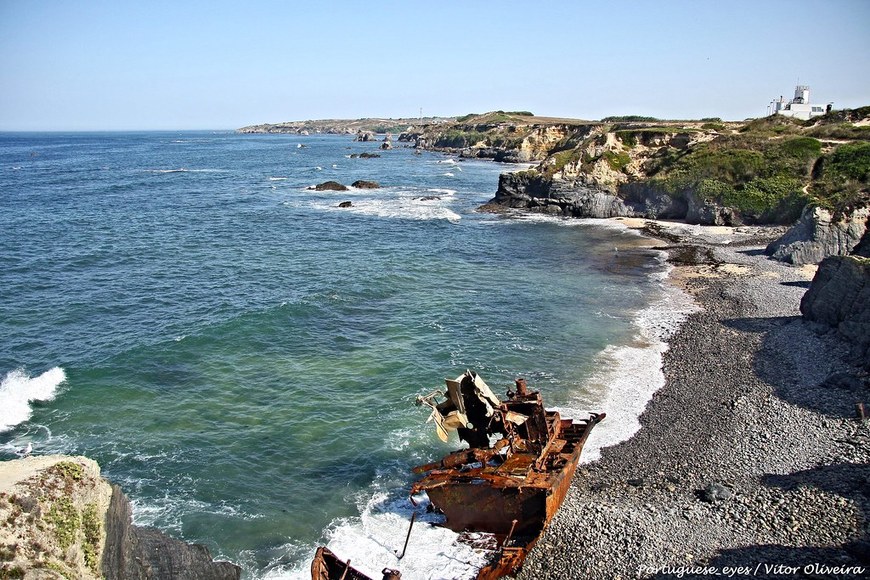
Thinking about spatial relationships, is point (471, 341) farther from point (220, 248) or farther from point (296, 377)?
point (220, 248)

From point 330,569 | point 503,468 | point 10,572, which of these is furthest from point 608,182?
point 10,572

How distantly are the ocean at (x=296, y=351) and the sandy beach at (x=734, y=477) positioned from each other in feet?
7.70

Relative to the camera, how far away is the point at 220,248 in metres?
55.4

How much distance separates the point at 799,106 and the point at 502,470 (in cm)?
11155

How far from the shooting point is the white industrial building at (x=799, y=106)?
102000 mm

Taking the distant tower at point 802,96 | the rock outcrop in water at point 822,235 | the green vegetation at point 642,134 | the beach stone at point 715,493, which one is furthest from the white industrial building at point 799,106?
the beach stone at point 715,493

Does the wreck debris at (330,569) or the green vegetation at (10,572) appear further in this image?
the wreck debris at (330,569)

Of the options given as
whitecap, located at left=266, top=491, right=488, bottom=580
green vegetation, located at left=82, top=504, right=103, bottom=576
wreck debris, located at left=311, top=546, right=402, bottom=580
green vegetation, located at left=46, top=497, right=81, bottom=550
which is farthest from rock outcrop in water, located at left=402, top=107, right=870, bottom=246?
green vegetation, located at left=46, top=497, right=81, bottom=550

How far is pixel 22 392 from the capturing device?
88.4ft

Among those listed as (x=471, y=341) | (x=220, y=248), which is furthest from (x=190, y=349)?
(x=220, y=248)

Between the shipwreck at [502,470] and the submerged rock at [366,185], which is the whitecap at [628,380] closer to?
the shipwreck at [502,470]

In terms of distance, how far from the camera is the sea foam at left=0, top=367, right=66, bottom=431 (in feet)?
83.8

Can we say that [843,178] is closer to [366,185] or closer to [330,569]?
[330,569]

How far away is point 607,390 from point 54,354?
2831 cm
